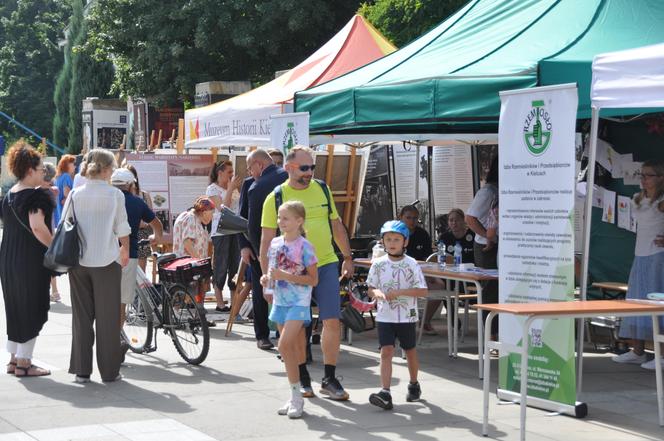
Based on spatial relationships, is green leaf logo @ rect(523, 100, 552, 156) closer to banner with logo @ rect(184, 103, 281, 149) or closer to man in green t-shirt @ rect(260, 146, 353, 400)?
man in green t-shirt @ rect(260, 146, 353, 400)

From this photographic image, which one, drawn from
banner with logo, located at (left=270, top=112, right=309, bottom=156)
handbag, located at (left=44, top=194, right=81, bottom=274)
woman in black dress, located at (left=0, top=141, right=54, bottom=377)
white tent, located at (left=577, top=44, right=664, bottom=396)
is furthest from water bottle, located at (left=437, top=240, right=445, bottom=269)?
woman in black dress, located at (left=0, top=141, right=54, bottom=377)

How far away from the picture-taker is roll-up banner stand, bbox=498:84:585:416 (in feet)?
25.2

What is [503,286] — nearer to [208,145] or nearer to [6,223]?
[6,223]

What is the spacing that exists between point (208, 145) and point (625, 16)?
7559mm

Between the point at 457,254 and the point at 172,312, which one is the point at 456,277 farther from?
the point at 172,312

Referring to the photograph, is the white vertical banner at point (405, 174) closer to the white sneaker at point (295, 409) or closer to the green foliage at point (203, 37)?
the white sneaker at point (295, 409)

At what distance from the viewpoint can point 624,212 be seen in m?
12.1

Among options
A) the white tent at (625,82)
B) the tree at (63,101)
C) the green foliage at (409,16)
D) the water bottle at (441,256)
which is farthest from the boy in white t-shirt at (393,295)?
the tree at (63,101)

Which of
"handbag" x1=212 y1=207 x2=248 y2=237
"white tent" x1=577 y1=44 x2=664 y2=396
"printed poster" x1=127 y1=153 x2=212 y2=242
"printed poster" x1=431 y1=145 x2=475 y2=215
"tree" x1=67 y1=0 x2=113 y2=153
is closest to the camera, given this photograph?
"white tent" x1=577 y1=44 x2=664 y2=396

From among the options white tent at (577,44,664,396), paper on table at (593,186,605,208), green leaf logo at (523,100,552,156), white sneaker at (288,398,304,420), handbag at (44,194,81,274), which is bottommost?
white sneaker at (288,398,304,420)

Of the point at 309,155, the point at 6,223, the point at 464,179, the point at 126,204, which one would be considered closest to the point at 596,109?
the point at 309,155

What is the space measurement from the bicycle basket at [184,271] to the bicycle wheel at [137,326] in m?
0.33

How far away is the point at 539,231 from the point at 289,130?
151 inches

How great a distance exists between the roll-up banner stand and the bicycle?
296 centimetres
